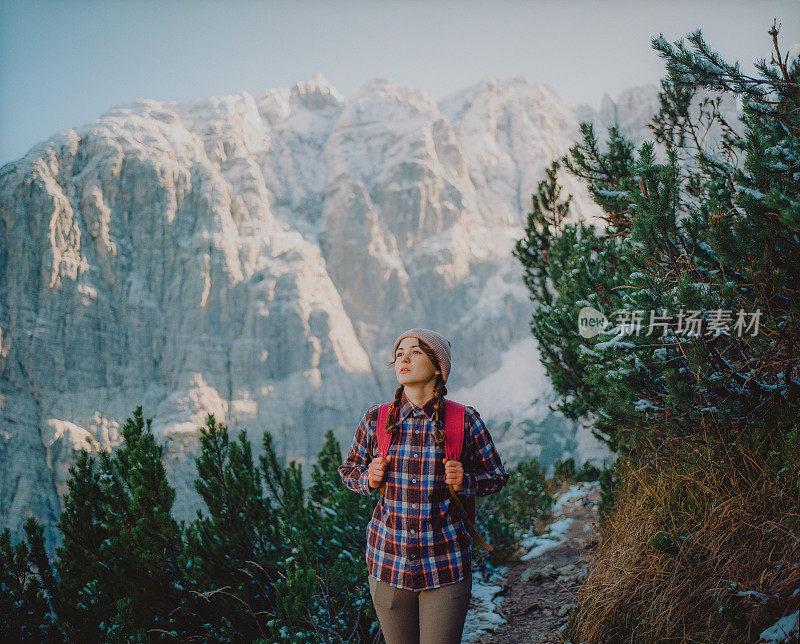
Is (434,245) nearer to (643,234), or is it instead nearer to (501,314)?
(501,314)

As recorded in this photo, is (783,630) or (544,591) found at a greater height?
(783,630)

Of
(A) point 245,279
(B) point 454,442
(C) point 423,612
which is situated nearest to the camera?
(C) point 423,612

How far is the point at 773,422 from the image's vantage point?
2857 millimetres

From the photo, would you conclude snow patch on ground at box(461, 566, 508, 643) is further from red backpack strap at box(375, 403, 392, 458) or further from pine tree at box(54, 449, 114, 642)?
pine tree at box(54, 449, 114, 642)

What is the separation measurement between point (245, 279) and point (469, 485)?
188ft

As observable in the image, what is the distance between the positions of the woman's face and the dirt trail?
85.3 inches

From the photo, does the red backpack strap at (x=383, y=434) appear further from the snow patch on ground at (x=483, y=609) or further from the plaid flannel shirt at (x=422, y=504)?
the snow patch on ground at (x=483, y=609)

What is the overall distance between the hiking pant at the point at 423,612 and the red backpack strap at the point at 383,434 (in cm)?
53

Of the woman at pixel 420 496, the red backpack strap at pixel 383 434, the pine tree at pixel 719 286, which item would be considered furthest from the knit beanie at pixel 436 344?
the pine tree at pixel 719 286

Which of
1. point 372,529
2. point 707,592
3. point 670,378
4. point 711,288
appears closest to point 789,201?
point 711,288

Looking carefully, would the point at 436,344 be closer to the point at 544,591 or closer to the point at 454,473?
the point at 454,473

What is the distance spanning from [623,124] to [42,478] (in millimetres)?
86421

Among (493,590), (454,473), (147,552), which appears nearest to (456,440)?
(454,473)

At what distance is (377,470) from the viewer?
2.15 meters
